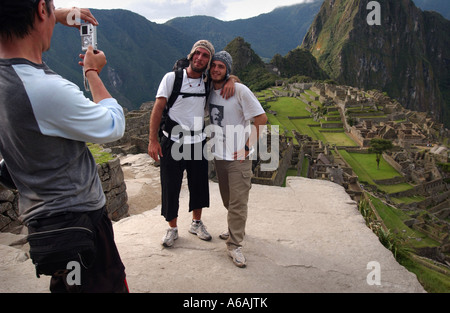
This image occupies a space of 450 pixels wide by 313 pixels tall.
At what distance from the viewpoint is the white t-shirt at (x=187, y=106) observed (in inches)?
113

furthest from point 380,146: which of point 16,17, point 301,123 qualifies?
point 16,17

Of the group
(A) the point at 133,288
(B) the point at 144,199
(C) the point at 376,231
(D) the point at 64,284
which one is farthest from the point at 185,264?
(B) the point at 144,199

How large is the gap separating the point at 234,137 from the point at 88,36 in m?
1.49

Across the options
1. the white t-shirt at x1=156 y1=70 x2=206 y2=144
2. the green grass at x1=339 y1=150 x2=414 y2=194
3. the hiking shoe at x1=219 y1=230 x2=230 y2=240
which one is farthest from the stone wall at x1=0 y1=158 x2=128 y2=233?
the green grass at x1=339 y1=150 x2=414 y2=194

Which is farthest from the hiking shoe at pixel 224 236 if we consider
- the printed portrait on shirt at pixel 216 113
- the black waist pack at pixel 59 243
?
the black waist pack at pixel 59 243

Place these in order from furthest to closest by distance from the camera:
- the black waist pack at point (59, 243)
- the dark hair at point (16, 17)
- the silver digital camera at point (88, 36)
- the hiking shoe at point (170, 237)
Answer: the hiking shoe at point (170, 237) < the silver digital camera at point (88, 36) < the black waist pack at point (59, 243) < the dark hair at point (16, 17)

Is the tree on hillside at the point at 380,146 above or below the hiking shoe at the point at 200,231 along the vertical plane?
below

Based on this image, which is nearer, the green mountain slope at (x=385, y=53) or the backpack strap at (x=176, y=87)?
the backpack strap at (x=176, y=87)

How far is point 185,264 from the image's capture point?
278 centimetres

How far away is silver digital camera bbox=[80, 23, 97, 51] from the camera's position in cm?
169

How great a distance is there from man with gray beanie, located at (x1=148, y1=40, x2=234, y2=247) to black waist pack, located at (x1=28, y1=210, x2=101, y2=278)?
1495 mm

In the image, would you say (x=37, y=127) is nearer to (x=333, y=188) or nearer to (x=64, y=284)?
(x=64, y=284)

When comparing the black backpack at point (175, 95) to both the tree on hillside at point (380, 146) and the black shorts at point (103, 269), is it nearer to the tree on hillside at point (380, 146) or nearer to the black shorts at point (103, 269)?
the black shorts at point (103, 269)

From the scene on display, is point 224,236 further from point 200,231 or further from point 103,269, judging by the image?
point 103,269
